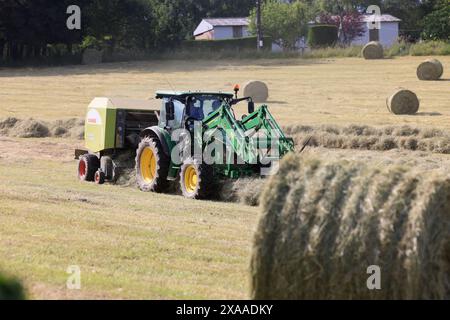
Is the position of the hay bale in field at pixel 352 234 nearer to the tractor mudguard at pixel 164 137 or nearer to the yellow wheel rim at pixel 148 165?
the tractor mudguard at pixel 164 137

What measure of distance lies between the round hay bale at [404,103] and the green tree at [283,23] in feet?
170

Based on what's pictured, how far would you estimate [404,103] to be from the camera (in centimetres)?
2628

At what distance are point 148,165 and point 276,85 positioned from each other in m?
21.1

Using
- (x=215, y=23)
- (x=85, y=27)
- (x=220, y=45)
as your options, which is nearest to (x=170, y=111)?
(x=85, y=27)

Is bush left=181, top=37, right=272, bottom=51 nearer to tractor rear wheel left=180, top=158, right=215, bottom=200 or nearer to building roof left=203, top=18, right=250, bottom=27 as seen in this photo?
building roof left=203, top=18, right=250, bottom=27

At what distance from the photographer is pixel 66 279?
798 cm

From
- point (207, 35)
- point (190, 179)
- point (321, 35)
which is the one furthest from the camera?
point (207, 35)

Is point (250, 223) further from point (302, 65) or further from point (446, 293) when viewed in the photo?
point (302, 65)

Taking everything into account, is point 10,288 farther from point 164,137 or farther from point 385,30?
point 385,30

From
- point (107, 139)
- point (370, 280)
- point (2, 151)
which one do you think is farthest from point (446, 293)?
point (2, 151)

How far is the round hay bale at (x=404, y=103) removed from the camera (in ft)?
86.2

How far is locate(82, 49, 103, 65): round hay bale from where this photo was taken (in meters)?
52.5

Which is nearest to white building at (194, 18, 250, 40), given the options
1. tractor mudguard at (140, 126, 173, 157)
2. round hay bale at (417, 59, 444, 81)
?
round hay bale at (417, 59, 444, 81)

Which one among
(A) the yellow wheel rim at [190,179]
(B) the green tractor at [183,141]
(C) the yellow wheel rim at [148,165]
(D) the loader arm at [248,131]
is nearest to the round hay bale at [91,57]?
(B) the green tractor at [183,141]
